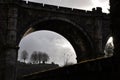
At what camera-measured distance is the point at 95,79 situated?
13.4 ft

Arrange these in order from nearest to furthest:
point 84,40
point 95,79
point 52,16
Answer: point 95,79
point 52,16
point 84,40

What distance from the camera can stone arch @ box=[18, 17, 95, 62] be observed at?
1199 inches

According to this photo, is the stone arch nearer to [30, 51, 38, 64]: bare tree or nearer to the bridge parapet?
the bridge parapet

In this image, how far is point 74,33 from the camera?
1250 inches

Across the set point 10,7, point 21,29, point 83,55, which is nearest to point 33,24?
point 21,29

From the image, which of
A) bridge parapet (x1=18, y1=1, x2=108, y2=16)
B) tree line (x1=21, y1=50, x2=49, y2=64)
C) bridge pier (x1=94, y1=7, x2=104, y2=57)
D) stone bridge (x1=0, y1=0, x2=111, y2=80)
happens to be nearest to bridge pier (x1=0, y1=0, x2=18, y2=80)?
stone bridge (x1=0, y1=0, x2=111, y2=80)

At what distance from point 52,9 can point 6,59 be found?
25.3 feet

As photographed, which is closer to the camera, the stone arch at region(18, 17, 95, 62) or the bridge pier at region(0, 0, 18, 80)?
the bridge pier at region(0, 0, 18, 80)

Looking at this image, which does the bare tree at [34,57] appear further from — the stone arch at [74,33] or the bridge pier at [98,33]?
the bridge pier at [98,33]

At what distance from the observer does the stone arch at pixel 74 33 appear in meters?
30.5

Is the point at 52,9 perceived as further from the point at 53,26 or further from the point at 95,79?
the point at 95,79

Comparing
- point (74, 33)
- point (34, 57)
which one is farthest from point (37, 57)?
point (74, 33)

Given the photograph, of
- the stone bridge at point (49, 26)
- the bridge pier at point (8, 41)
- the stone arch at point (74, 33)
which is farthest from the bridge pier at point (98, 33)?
the bridge pier at point (8, 41)

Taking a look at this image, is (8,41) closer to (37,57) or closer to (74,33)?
(74,33)
